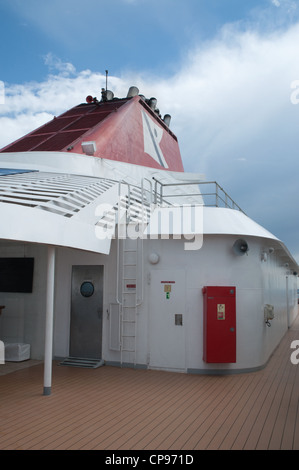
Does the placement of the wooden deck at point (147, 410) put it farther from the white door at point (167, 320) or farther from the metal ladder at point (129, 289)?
the metal ladder at point (129, 289)

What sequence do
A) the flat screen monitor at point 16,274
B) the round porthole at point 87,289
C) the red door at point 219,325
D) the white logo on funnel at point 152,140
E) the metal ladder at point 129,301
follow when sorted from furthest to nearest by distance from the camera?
the white logo on funnel at point 152,140 → the flat screen monitor at point 16,274 → the round porthole at point 87,289 → the metal ladder at point 129,301 → the red door at point 219,325

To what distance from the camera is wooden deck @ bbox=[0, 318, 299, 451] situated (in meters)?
4.26

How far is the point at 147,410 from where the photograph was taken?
529cm

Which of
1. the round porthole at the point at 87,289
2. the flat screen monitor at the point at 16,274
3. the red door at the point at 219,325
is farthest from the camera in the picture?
the flat screen monitor at the point at 16,274

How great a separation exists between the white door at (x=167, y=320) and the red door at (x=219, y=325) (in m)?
0.49

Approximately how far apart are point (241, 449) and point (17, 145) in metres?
14.0

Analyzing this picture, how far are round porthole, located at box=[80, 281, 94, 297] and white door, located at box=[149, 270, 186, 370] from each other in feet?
4.33

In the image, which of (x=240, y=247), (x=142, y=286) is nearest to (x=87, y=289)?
(x=142, y=286)

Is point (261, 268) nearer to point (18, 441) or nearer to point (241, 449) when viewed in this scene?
point (241, 449)

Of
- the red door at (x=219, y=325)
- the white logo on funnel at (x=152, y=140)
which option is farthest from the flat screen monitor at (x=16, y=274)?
the white logo on funnel at (x=152, y=140)

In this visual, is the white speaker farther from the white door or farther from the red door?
the white door

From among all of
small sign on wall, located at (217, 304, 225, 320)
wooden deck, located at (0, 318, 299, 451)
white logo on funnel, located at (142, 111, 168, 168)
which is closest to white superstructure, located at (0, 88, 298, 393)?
small sign on wall, located at (217, 304, 225, 320)

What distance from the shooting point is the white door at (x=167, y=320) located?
740 cm
